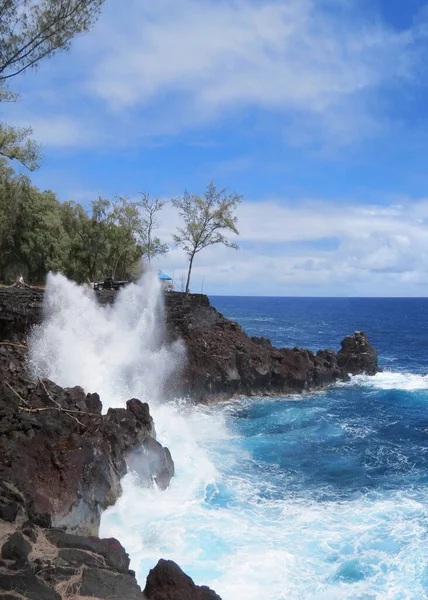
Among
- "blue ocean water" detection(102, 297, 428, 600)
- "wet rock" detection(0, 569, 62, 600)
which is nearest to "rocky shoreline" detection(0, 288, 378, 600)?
"wet rock" detection(0, 569, 62, 600)

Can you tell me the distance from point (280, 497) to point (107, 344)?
539 inches

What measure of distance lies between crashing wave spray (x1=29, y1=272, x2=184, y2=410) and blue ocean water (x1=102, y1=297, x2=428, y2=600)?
7.25 ft

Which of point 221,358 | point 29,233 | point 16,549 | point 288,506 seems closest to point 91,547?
point 16,549

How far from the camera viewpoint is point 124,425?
17.2 metres

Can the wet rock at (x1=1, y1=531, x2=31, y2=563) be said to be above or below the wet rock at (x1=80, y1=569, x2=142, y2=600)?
above

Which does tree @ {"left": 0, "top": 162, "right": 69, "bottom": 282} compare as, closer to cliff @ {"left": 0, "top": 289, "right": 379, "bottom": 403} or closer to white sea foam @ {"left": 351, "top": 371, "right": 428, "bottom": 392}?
cliff @ {"left": 0, "top": 289, "right": 379, "bottom": 403}

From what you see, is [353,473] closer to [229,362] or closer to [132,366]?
[132,366]

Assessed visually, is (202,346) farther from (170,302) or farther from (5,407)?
(5,407)

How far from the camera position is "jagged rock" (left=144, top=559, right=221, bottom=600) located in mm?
9172

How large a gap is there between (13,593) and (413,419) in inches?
935

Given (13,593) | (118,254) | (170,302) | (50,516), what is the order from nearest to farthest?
(13,593), (50,516), (170,302), (118,254)

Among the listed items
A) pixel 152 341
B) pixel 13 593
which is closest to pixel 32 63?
pixel 13 593

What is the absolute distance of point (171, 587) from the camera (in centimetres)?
929

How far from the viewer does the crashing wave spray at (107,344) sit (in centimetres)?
2408
